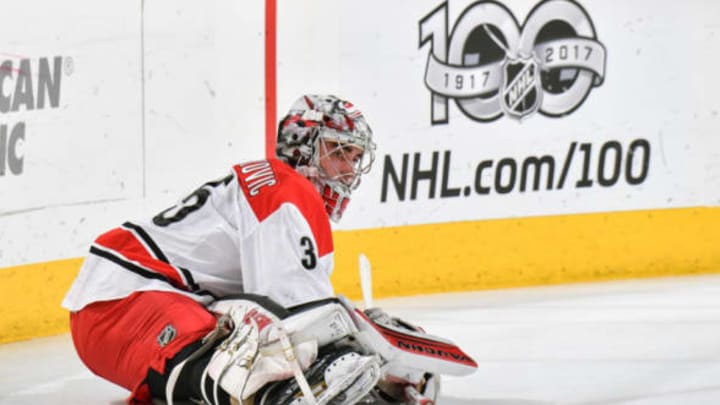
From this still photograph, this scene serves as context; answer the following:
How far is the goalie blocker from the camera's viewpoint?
8.07ft

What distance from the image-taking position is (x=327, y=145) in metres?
2.91

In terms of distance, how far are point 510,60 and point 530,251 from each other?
2.37 feet

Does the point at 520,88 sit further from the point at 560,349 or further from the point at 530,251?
the point at 560,349

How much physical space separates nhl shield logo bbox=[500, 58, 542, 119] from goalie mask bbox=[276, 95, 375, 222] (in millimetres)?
2105

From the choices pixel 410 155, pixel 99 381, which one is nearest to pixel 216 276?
pixel 99 381

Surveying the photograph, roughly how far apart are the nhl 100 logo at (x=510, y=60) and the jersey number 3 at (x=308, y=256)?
2.32m

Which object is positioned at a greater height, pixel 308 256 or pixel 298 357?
pixel 308 256

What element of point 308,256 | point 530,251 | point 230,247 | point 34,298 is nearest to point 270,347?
point 308,256

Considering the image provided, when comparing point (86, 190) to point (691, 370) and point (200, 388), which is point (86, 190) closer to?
point (200, 388)

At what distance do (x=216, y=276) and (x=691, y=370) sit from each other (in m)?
1.25

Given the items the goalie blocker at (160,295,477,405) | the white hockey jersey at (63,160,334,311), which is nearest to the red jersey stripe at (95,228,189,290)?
the white hockey jersey at (63,160,334,311)

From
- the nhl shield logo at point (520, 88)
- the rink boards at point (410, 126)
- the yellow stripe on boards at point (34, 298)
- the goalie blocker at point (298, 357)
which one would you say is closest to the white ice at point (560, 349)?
the yellow stripe on boards at point (34, 298)

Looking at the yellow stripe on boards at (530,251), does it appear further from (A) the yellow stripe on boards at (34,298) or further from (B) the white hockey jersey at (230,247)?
(B) the white hockey jersey at (230,247)

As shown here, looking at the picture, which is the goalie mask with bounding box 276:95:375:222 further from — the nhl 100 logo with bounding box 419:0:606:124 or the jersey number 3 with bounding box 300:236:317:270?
the nhl 100 logo with bounding box 419:0:606:124
